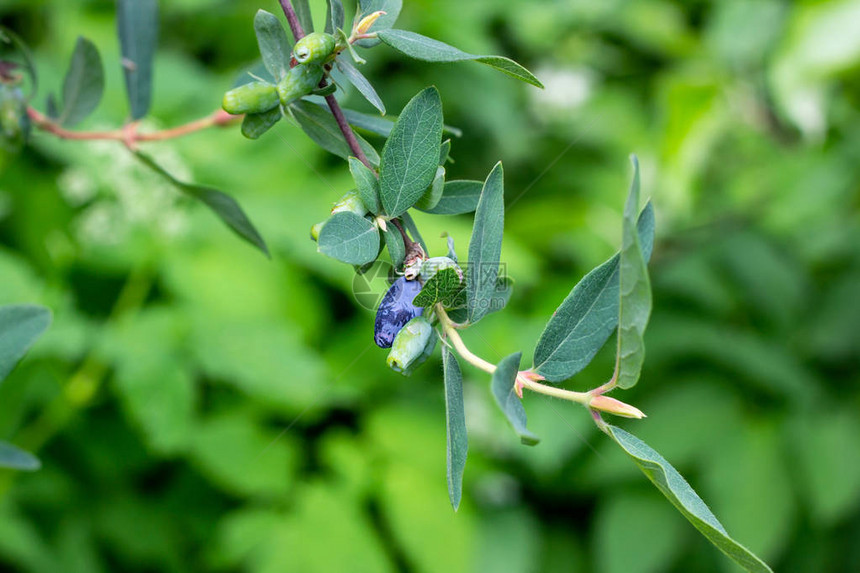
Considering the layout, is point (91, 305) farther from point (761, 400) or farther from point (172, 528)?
point (761, 400)

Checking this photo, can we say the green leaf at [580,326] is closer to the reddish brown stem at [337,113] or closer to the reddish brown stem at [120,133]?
the reddish brown stem at [337,113]

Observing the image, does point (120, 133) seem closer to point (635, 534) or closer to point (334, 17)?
point (334, 17)

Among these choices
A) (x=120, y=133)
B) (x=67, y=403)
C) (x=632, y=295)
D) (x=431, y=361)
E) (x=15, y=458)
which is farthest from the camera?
(x=431, y=361)

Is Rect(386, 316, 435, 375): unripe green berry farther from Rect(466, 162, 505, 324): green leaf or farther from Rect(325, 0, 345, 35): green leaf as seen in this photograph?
Rect(325, 0, 345, 35): green leaf

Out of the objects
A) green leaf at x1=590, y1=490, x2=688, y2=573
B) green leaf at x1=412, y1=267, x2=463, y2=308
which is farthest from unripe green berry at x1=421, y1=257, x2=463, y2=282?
green leaf at x1=590, y1=490, x2=688, y2=573

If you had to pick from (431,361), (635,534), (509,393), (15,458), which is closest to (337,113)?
(509,393)

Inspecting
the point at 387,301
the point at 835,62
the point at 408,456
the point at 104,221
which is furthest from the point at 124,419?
the point at 835,62
